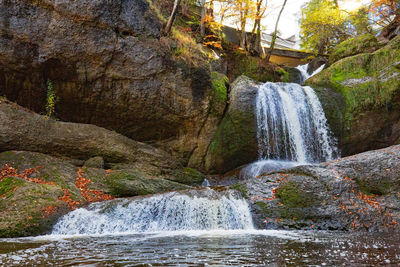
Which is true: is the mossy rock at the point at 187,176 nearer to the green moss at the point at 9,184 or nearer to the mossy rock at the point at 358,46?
the green moss at the point at 9,184

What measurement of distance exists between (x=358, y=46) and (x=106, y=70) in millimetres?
13968

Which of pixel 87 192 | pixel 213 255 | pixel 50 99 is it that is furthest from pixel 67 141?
pixel 213 255

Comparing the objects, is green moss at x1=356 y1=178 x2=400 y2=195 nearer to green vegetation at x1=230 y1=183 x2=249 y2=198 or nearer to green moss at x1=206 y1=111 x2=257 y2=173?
green vegetation at x1=230 y1=183 x2=249 y2=198

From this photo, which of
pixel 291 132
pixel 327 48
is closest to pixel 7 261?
pixel 291 132

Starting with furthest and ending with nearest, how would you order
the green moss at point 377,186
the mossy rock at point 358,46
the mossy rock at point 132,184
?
1. the mossy rock at point 358,46
2. the mossy rock at point 132,184
3. the green moss at point 377,186

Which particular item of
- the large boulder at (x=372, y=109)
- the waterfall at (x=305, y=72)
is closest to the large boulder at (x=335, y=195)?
the large boulder at (x=372, y=109)

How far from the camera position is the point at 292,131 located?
39.8ft

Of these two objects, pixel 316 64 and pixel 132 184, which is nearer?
pixel 132 184

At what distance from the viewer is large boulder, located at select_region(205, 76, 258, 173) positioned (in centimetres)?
1216

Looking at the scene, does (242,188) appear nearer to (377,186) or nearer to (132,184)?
(377,186)

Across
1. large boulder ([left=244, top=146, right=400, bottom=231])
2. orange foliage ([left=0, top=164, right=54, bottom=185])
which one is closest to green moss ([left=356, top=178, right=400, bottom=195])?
large boulder ([left=244, top=146, right=400, bottom=231])

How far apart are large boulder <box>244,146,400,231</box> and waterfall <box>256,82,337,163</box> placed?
14.7ft

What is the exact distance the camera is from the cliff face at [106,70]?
10.0 metres

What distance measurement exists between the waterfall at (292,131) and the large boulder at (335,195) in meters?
4.49
